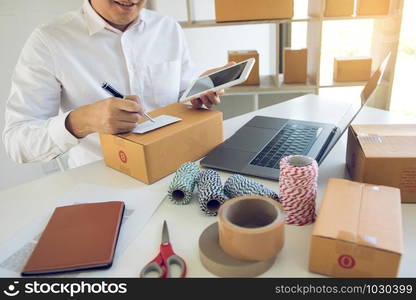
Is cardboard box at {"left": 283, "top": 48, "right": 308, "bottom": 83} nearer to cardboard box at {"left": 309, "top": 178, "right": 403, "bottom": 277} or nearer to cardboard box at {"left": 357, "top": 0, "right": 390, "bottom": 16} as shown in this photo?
cardboard box at {"left": 357, "top": 0, "right": 390, "bottom": 16}

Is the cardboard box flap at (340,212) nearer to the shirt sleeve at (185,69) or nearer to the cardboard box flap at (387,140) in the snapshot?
the cardboard box flap at (387,140)

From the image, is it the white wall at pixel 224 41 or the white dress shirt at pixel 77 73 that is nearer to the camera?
the white dress shirt at pixel 77 73

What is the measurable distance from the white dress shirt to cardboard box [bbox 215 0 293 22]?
0.63 meters

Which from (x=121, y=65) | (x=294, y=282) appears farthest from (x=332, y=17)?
(x=294, y=282)

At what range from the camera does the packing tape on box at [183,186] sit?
0.80 metres

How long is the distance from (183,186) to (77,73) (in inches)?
27.1

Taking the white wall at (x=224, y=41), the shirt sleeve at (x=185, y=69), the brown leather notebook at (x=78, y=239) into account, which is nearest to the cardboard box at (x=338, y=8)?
the white wall at (x=224, y=41)

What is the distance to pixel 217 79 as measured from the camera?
109cm

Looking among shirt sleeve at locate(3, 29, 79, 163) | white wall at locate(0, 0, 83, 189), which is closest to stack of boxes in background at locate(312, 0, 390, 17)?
white wall at locate(0, 0, 83, 189)

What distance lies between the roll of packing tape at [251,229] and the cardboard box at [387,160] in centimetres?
30

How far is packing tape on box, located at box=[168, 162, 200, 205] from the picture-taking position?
804 mm

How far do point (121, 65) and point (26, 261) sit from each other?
0.85m

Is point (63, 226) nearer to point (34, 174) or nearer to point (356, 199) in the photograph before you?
point (356, 199)

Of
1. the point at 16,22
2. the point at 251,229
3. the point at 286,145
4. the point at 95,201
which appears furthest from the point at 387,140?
the point at 16,22
